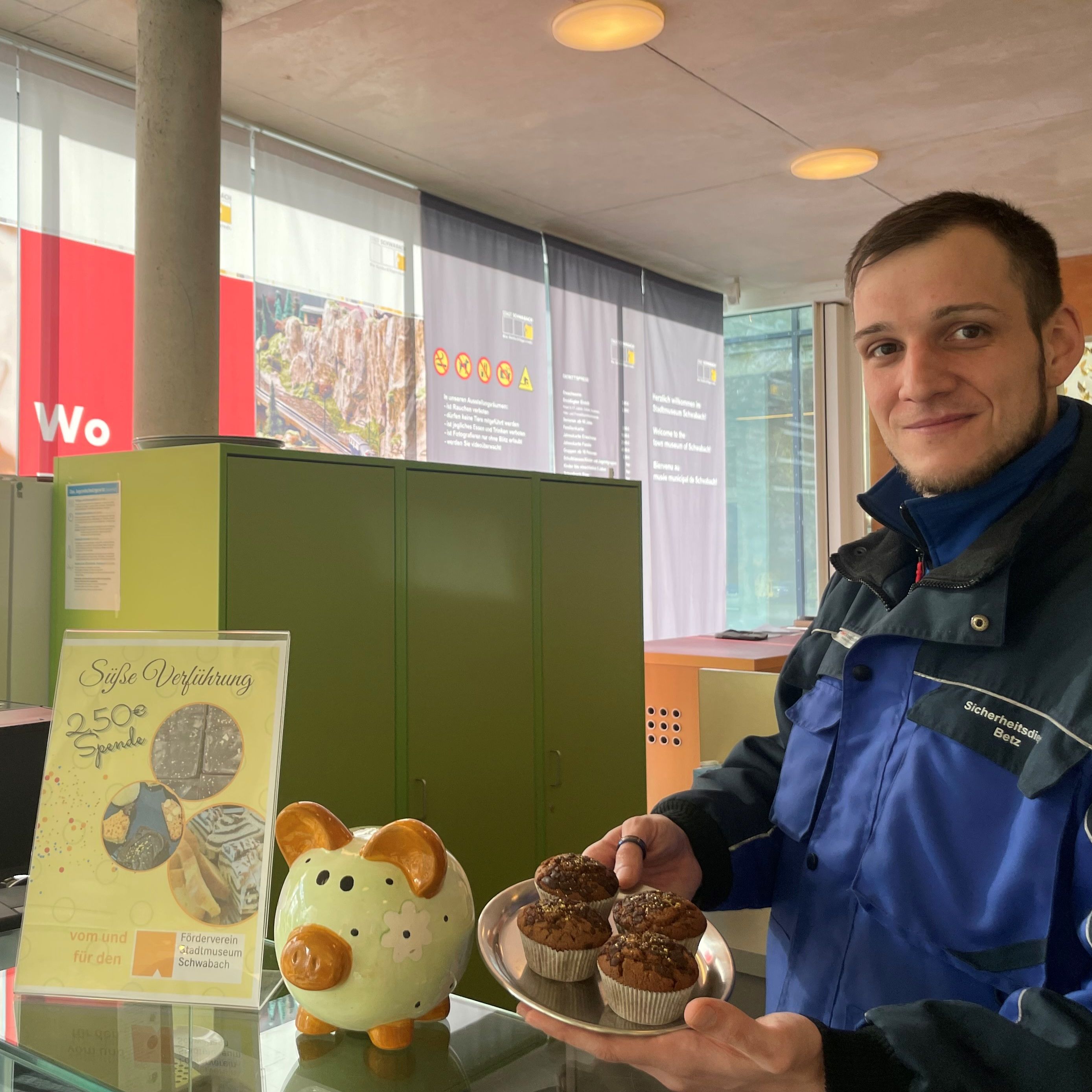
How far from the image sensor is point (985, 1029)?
89 centimetres

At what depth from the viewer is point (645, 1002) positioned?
39.8 inches

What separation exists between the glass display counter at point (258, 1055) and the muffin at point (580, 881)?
288mm

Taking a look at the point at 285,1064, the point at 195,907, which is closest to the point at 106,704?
the point at 195,907

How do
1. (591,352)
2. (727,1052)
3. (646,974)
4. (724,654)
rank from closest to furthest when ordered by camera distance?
(727,1052) < (646,974) < (724,654) < (591,352)

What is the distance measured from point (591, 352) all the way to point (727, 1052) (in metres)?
5.46

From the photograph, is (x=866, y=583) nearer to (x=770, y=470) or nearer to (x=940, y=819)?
(x=940, y=819)

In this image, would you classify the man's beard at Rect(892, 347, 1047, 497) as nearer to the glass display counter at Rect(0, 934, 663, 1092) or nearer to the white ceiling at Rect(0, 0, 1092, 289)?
the glass display counter at Rect(0, 934, 663, 1092)

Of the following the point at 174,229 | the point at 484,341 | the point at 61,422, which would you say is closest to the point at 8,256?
the point at 61,422

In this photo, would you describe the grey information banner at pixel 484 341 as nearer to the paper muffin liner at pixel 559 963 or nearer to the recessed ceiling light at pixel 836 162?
the recessed ceiling light at pixel 836 162

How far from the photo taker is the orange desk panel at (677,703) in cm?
389

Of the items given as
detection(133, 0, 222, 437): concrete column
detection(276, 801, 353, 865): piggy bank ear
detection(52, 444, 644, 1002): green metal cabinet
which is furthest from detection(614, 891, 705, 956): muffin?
detection(133, 0, 222, 437): concrete column

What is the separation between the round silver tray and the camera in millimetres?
936

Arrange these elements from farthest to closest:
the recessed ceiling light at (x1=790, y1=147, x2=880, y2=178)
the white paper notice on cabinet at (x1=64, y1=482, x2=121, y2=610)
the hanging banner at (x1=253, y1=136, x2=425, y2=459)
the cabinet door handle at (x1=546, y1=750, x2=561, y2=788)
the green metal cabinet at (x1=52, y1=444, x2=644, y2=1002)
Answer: the recessed ceiling light at (x1=790, y1=147, x2=880, y2=178) < the hanging banner at (x1=253, y1=136, x2=425, y2=459) < the cabinet door handle at (x1=546, y1=750, x2=561, y2=788) < the white paper notice on cabinet at (x1=64, y1=482, x2=121, y2=610) < the green metal cabinet at (x1=52, y1=444, x2=644, y2=1002)

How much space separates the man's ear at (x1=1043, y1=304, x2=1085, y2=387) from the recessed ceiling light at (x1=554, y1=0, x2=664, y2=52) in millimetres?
2417
